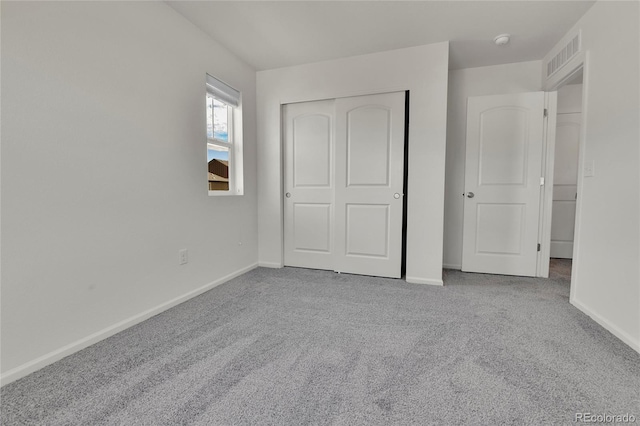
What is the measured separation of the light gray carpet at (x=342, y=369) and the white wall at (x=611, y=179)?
0.20 meters

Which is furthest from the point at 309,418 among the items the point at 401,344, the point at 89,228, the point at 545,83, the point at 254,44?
the point at 545,83

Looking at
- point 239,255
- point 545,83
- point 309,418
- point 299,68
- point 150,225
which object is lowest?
point 309,418

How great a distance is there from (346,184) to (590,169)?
1976 mm

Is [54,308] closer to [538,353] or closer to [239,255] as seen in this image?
[239,255]

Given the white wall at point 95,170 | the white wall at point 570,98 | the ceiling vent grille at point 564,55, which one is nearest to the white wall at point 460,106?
the ceiling vent grille at point 564,55

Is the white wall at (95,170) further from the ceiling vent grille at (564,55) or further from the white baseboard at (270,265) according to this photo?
the ceiling vent grille at (564,55)

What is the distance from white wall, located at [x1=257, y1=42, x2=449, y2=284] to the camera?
2723 millimetres

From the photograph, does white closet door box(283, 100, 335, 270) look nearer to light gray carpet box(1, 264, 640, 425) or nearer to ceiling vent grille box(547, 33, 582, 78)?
light gray carpet box(1, 264, 640, 425)

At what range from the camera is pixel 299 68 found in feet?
10.4

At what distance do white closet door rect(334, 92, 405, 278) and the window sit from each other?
1091mm

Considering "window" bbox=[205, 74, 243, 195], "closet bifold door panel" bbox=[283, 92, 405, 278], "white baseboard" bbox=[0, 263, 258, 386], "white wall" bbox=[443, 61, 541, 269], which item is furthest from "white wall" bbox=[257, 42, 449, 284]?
"white baseboard" bbox=[0, 263, 258, 386]

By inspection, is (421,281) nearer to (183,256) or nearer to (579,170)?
(579,170)

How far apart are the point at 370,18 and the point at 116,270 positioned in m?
2.64

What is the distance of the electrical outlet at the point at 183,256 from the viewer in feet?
7.73
